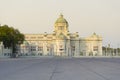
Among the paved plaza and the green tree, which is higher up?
the green tree

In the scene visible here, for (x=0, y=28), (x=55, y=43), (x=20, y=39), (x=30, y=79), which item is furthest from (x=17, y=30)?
(x=30, y=79)

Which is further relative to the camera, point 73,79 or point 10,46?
point 10,46

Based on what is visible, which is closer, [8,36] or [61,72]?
[61,72]

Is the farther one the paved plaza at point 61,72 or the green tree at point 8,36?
the green tree at point 8,36

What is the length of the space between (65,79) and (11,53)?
398ft

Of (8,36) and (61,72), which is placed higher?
(8,36)

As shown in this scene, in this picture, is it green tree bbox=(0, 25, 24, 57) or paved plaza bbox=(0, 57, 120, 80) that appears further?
green tree bbox=(0, 25, 24, 57)

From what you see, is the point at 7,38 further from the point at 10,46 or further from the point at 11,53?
the point at 11,53

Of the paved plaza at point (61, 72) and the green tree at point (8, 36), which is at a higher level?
the green tree at point (8, 36)

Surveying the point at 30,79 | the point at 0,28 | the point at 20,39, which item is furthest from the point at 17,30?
the point at 30,79

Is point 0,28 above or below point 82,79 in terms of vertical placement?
above

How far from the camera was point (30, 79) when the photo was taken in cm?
1955

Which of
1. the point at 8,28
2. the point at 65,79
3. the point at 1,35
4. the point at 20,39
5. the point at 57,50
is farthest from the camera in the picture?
the point at 57,50

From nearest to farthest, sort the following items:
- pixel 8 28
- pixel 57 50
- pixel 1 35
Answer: pixel 1 35 → pixel 8 28 → pixel 57 50
